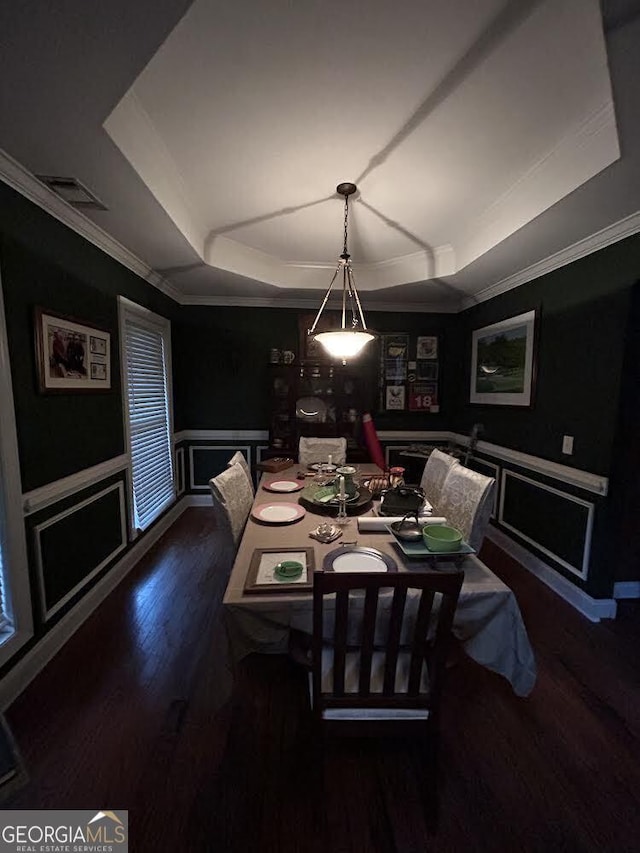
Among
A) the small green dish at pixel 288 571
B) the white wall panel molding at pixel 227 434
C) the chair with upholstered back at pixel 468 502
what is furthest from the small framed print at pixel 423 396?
the small green dish at pixel 288 571

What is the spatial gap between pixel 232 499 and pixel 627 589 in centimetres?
274

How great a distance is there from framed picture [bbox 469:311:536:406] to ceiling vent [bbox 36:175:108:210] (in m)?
3.15

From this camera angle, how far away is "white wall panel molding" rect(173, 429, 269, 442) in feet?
13.7

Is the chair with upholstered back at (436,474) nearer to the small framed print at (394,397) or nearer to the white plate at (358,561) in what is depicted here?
the white plate at (358,561)

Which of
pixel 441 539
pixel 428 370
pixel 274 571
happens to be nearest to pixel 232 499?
pixel 274 571

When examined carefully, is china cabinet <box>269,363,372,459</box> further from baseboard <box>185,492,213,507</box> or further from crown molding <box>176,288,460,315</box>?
baseboard <box>185,492,213,507</box>

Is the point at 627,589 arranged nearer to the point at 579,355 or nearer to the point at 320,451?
the point at 579,355

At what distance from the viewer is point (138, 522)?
296cm

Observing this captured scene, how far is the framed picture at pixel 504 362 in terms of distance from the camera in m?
2.90

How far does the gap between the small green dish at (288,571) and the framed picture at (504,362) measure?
8.24ft

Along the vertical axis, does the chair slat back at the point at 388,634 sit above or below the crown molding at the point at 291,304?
below

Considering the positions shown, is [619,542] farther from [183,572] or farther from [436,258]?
[183,572]

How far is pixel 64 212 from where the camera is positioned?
1.97 metres

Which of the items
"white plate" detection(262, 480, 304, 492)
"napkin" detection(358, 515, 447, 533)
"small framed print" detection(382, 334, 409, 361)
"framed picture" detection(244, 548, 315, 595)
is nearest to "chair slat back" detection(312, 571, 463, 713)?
"framed picture" detection(244, 548, 315, 595)
